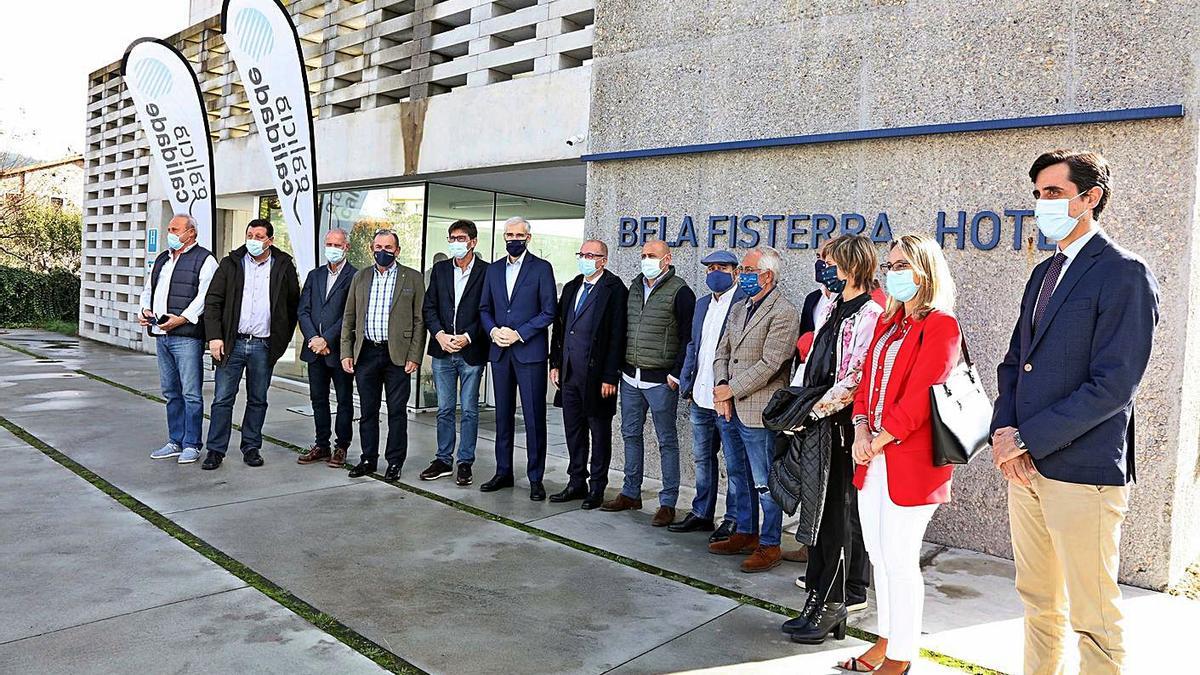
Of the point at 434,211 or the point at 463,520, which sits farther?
the point at 434,211

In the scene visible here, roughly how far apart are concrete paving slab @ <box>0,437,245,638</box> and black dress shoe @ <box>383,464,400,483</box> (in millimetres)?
1736

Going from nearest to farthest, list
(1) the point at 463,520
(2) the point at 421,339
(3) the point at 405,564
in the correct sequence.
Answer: (3) the point at 405,564 → (1) the point at 463,520 → (2) the point at 421,339

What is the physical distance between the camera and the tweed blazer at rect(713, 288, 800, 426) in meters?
4.80

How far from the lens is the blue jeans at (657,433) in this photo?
5.69 metres

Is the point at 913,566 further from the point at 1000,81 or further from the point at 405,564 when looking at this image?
the point at 1000,81

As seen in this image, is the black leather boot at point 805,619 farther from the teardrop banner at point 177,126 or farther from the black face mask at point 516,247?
the teardrop banner at point 177,126

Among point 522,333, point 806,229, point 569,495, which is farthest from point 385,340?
point 806,229

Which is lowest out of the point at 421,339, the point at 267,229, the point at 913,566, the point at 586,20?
the point at 913,566

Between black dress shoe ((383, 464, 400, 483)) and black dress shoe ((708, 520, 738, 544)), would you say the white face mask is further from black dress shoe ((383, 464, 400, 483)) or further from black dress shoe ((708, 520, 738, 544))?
black dress shoe ((383, 464, 400, 483))

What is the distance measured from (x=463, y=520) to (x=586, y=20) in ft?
15.7

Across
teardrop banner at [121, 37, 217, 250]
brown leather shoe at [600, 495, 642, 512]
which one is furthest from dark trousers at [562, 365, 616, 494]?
teardrop banner at [121, 37, 217, 250]

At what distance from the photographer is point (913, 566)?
327cm

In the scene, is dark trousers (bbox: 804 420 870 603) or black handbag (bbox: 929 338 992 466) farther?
dark trousers (bbox: 804 420 870 603)

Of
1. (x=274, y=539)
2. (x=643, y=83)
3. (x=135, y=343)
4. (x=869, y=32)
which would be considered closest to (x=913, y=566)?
(x=274, y=539)
